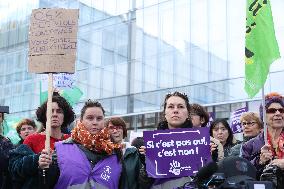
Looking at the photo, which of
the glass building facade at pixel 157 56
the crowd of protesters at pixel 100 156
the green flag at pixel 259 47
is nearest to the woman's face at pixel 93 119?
the crowd of protesters at pixel 100 156

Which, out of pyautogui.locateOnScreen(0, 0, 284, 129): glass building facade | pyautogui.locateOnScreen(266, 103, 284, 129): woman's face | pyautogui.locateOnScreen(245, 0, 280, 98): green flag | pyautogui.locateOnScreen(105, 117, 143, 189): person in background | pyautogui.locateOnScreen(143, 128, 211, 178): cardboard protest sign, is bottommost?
pyautogui.locateOnScreen(105, 117, 143, 189): person in background

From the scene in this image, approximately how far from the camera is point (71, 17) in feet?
14.1

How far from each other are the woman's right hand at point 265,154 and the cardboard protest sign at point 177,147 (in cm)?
38

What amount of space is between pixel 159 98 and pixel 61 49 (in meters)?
16.2

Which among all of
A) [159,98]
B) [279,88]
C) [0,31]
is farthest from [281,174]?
[0,31]

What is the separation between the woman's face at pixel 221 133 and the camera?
5.69 m

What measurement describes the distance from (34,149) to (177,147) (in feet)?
3.69

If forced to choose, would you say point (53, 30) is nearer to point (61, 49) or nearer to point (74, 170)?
point (61, 49)

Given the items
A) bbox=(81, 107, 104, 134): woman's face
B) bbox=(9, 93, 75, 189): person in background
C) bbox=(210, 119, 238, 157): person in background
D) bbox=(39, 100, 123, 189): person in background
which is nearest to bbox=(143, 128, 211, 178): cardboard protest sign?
bbox=(39, 100, 123, 189): person in background

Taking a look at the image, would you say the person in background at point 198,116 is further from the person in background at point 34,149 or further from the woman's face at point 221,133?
the person in background at point 34,149

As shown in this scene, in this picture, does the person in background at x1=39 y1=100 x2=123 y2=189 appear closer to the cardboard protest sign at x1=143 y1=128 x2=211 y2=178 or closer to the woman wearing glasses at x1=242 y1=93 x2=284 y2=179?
the cardboard protest sign at x1=143 y1=128 x2=211 y2=178

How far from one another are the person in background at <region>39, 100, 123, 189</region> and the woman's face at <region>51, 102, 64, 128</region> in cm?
51

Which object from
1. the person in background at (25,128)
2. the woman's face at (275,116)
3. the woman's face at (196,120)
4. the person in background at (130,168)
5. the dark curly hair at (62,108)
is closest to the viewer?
the person in background at (130,168)

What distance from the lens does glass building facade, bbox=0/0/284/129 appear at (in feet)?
61.1
